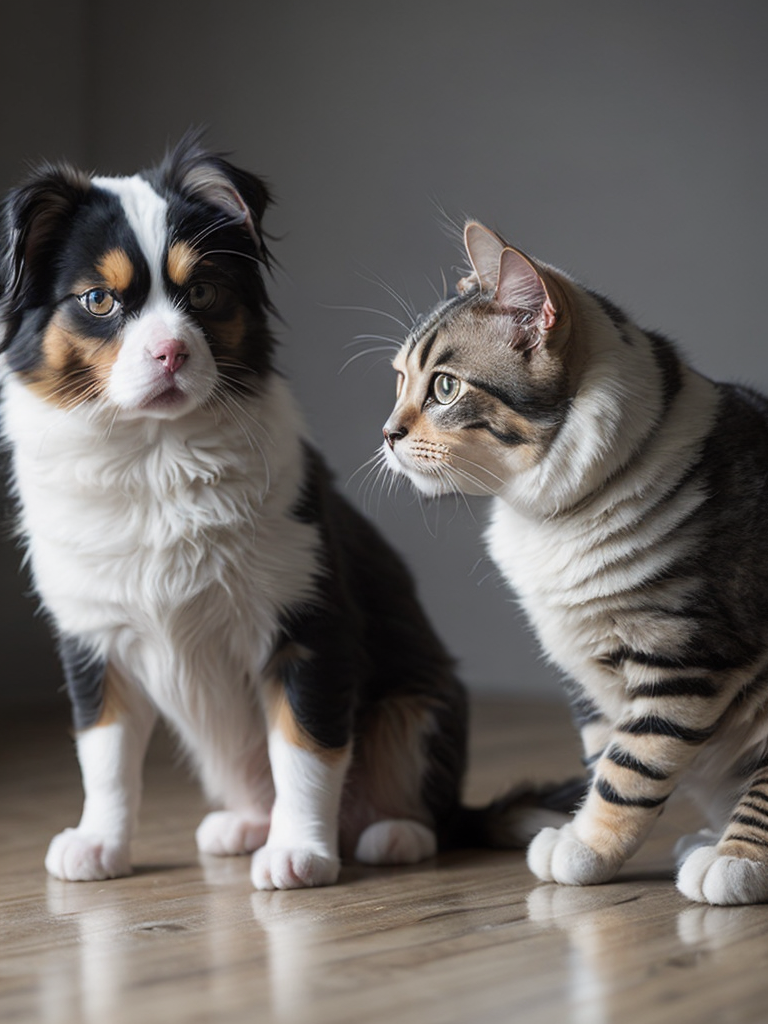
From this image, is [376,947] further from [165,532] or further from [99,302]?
[99,302]

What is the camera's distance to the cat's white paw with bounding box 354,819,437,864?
1.84 meters

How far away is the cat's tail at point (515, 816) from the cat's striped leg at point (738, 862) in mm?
360

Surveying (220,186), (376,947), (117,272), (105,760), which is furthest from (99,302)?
(376,947)

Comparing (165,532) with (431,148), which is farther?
(431,148)

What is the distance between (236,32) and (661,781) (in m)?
3.18

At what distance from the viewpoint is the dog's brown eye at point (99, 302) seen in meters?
1.63

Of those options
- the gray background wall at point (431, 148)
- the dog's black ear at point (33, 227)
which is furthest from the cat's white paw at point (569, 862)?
the gray background wall at point (431, 148)

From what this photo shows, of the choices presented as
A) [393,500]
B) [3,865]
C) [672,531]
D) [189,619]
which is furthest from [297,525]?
[393,500]

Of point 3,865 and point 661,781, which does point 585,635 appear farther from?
point 3,865

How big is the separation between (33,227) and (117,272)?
15cm

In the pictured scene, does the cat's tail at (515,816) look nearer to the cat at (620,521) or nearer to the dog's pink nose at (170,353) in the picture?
the cat at (620,521)

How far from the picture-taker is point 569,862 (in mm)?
1583

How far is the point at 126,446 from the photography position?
1700 millimetres

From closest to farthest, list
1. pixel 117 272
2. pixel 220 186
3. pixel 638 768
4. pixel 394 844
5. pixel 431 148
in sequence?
pixel 638 768
pixel 117 272
pixel 220 186
pixel 394 844
pixel 431 148
